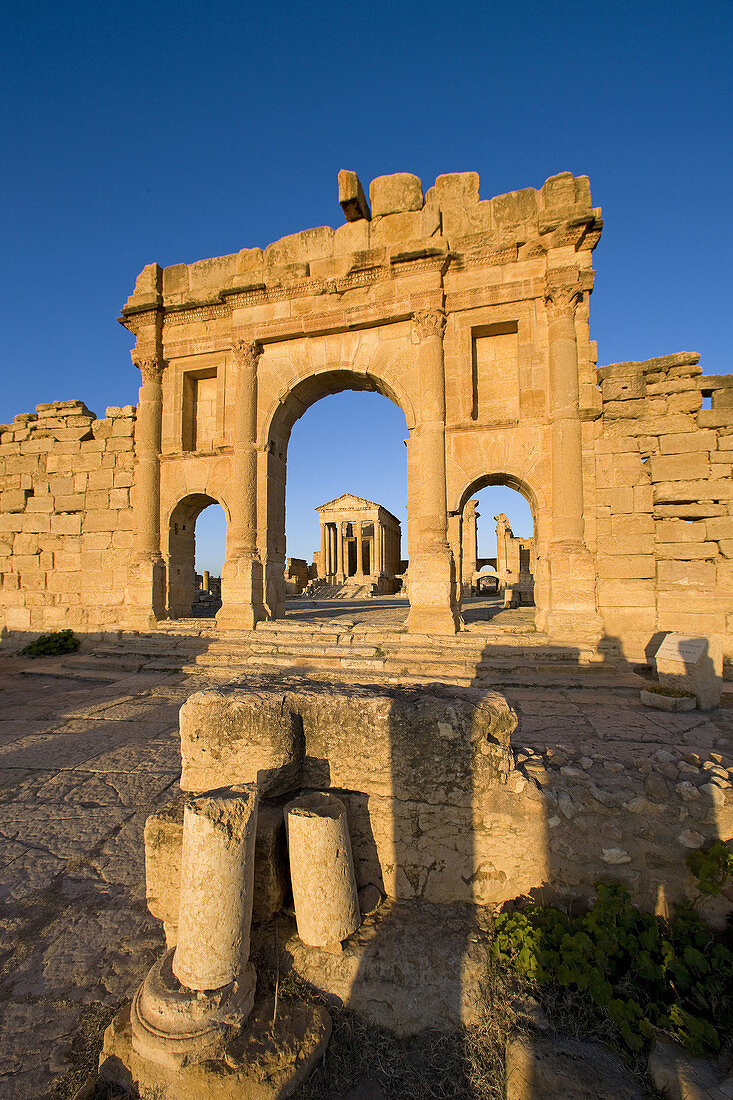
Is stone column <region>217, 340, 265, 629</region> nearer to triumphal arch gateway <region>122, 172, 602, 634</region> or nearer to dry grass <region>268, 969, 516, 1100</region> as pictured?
triumphal arch gateway <region>122, 172, 602, 634</region>

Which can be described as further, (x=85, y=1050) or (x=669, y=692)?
(x=669, y=692)

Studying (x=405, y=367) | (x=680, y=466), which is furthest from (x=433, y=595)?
(x=405, y=367)

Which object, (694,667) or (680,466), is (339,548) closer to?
(680,466)

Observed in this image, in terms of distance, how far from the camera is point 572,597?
24.2 feet

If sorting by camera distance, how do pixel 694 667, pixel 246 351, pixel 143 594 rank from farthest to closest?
1. pixel 246 351
2. pixel 143 594
3. pixel 694 667

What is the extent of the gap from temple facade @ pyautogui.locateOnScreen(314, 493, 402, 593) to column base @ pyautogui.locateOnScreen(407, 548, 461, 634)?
2337cm

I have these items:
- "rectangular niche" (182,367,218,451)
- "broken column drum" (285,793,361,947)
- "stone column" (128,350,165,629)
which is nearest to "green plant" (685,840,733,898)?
"broken column drum" (285,793,361,947)

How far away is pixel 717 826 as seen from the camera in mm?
2434

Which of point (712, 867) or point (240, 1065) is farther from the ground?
point (712, 867)

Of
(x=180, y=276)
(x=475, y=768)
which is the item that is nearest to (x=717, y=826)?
(x=475, y=768)

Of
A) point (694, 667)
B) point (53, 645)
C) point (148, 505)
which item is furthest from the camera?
point (148, 505)

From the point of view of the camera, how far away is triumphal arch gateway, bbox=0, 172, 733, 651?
23.8 feet

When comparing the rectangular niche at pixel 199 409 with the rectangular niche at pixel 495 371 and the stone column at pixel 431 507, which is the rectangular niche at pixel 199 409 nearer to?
the stone column at pixel 431 507

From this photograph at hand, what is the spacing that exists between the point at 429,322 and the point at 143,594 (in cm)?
779
